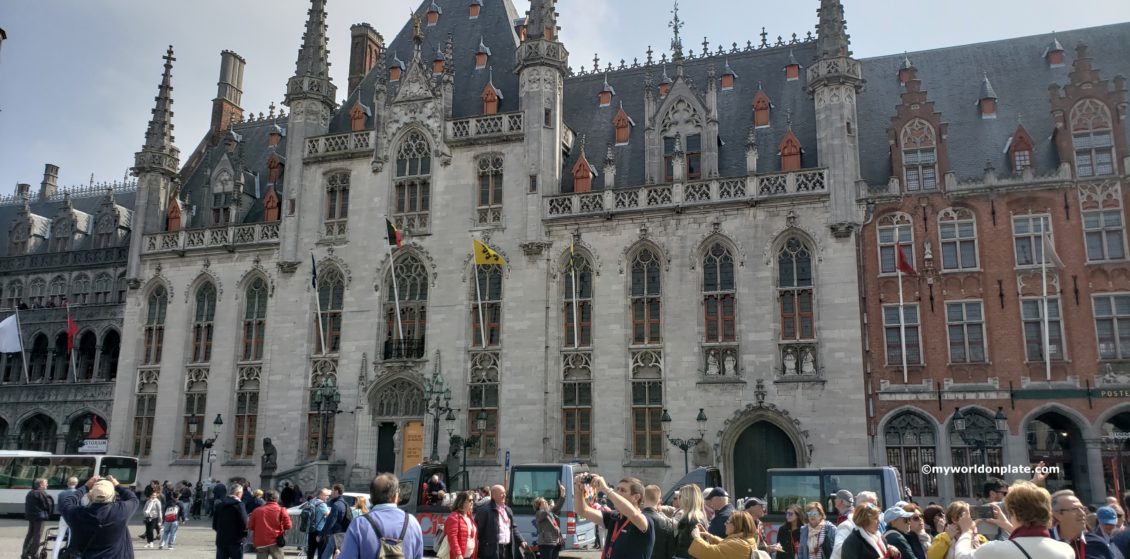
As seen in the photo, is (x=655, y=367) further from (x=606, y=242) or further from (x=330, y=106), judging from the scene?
(x=330, y=106)

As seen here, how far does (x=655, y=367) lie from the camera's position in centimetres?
3138

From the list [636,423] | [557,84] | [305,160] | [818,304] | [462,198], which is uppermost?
[557,84]

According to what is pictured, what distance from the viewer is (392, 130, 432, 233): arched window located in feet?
117

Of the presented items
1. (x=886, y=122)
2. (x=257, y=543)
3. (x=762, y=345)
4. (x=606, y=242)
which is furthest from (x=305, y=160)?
(x=257, y=543)

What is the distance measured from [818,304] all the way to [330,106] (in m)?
22.9

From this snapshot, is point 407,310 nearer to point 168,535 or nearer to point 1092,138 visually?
point 168,535

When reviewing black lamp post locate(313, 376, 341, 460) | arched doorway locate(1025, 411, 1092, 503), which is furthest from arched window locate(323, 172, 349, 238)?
arched doorway locate(1025, 411, 1092, 503)

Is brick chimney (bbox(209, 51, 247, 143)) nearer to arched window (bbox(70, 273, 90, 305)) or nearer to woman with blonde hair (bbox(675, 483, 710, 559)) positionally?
arched window (bbox(70, 273, 90, 305))

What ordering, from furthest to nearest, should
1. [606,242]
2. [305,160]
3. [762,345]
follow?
[305,160], [606,242], [762,345]

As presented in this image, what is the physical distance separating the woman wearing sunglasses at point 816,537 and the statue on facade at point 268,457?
26.0 meters

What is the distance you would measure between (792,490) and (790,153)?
1679cm

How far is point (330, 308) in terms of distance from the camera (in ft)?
118

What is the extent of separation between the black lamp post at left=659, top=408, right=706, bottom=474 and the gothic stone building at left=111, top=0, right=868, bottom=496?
1.12 feet

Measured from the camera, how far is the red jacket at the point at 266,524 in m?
13.4
